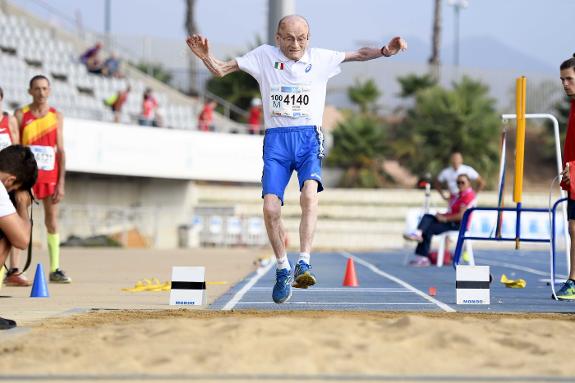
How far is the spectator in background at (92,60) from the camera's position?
37312mm

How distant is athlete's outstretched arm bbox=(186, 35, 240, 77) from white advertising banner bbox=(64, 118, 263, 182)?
22.5 m

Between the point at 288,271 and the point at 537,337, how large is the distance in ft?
9.05

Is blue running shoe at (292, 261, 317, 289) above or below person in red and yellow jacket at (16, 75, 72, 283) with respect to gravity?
below

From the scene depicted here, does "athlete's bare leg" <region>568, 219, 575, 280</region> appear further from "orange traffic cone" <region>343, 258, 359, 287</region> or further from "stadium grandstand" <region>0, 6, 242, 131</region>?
"stadium grandstand" <region>0, 6, 242, 131</region>

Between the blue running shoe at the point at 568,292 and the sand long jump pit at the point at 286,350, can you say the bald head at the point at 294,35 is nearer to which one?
the sand long jump pit at the point at 286,350

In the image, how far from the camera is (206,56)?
8.45 metres

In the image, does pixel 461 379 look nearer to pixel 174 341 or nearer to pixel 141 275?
pixel 174 341

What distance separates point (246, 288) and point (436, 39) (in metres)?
46.8

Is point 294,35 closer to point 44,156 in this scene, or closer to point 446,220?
point 44,156

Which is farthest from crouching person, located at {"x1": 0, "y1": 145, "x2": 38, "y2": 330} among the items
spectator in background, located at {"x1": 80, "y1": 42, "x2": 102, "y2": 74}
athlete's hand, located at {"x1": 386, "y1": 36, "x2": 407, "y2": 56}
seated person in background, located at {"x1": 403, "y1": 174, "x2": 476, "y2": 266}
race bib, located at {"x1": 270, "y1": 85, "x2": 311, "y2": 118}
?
spectator in background, located at {"x1": 80, "y1": 42, "x2": 102, "y2": 74}

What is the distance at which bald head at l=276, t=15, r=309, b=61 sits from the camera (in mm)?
8336

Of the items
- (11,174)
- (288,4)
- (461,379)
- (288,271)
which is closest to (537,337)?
(461,379)

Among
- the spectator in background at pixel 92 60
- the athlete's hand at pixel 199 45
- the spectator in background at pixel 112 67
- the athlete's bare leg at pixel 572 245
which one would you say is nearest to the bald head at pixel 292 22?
the athlete's hand at pixel 199 45

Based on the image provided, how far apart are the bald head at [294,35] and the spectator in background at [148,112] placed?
26.3 meters
